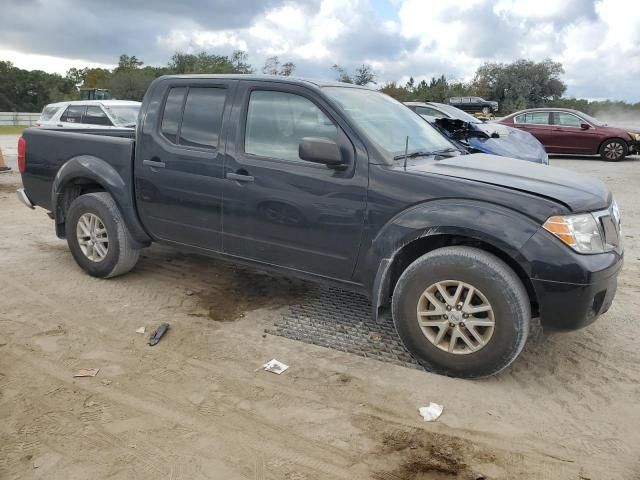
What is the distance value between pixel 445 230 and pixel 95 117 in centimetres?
1100

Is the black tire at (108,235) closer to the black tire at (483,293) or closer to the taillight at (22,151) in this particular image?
the taillight at (22,151)

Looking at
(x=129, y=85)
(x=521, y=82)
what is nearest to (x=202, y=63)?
(x=129, y=85)

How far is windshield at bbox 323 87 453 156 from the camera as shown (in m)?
3.80

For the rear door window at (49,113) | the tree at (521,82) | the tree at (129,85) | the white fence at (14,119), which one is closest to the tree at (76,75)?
the tree at (129,85)

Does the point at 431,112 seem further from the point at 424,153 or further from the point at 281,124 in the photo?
the point at 281,124

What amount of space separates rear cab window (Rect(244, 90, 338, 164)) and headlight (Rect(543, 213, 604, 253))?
152cm

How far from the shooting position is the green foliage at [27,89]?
7450 cm

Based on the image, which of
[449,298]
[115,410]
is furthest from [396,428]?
[115,410]

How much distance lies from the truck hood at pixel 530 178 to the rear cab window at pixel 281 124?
0.74 metres

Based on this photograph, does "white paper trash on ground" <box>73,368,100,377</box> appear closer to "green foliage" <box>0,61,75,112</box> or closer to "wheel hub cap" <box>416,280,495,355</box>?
"wheel hub cap" <box>416,280,495,355</box>

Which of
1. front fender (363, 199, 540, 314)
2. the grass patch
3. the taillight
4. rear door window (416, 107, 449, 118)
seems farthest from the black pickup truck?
the grass patch

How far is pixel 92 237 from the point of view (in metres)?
5.05

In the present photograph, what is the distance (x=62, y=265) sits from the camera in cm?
555

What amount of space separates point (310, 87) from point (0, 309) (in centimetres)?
313
